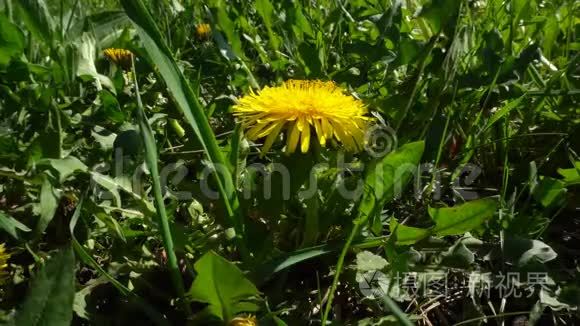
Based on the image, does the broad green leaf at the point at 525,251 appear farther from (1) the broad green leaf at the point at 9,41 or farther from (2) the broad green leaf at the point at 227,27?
(1) the broad green leaf at the point at 9,41

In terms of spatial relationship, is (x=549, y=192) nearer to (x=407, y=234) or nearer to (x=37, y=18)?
(x=407, y=234)

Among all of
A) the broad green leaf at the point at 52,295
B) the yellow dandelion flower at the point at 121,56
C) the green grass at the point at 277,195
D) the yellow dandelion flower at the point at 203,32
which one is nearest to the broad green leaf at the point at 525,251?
the green grass at the point at 277,195

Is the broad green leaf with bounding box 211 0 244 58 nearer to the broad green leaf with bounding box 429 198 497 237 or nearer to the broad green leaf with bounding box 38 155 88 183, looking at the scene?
the broad green leaf with bounding box 38 155 88 183

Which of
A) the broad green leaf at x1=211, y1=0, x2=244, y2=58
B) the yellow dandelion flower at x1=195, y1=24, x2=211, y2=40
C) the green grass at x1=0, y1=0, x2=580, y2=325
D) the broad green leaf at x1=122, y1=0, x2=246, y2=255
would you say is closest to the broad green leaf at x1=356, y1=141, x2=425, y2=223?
the green grass at x1=0, y1=0, x2=580, y2=325

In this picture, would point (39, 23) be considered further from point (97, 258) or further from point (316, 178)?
point (316, 178)

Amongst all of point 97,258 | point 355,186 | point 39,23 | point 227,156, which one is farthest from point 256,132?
point 39,23


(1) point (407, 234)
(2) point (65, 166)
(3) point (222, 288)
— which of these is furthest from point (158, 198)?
(1) point (407, 234)
